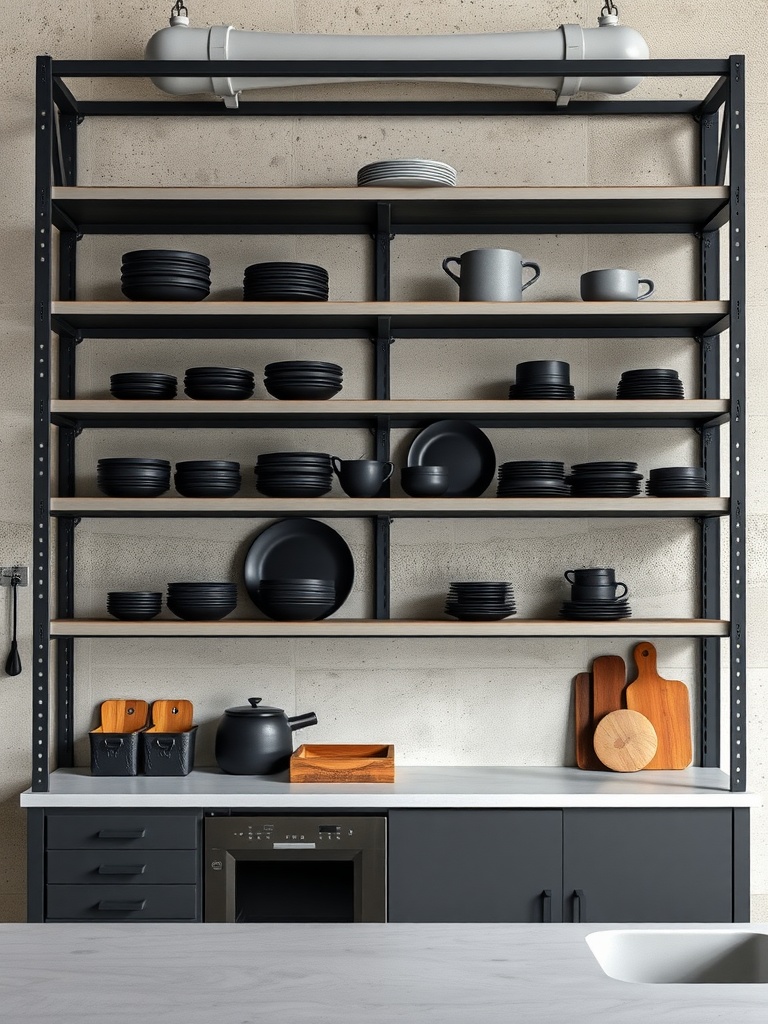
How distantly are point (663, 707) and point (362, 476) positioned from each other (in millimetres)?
1194

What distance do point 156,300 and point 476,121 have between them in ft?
3.97

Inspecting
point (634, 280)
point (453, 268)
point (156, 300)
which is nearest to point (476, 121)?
point (453, 268)

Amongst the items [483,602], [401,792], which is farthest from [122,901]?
[483,602]

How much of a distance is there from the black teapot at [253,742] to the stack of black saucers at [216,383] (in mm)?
904

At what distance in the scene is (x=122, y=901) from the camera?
270cm

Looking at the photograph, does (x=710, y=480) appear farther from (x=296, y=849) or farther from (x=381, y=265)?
(x=296, y=849)

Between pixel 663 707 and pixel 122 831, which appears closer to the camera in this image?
pixel 122 831

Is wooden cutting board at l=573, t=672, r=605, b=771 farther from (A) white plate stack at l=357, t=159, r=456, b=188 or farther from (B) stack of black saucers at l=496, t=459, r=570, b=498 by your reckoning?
(A) white plate stack at l=357, t=159, r=456, b=188

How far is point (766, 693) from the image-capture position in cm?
321

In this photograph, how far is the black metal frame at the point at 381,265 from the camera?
280 cm

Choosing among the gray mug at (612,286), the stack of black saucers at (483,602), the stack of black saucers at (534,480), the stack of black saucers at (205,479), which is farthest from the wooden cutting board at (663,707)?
the stack of black saucers at (205,479)

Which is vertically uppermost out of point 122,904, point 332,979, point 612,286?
point 612,286

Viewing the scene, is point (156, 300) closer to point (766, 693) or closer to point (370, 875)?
point (370, 875)

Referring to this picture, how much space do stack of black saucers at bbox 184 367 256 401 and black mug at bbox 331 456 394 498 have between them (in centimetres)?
35
